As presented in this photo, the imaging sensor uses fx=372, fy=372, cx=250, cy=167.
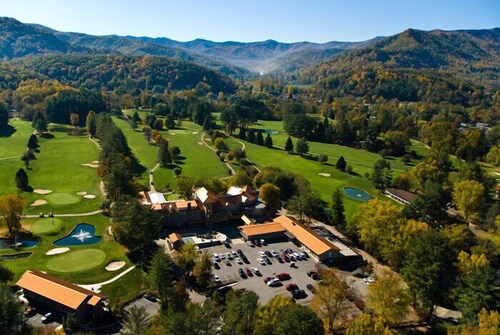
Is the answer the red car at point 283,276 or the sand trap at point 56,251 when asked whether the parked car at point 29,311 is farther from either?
the red car at point 283,276

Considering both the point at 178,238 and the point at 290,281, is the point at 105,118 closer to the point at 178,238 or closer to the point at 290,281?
the point at 178,238

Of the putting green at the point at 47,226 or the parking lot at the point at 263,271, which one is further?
the putting green at the point at 47,226

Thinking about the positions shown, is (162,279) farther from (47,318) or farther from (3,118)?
(3,118)

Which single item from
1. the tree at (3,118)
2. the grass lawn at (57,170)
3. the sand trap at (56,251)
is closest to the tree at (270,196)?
the grass lawn at (57,170)

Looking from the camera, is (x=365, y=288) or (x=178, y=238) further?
(x=178, y=238)

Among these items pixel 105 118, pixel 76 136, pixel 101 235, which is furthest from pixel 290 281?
pixel 76 136

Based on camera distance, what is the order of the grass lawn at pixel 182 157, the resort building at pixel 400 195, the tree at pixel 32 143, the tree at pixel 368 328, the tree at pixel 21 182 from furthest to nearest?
the tree at pixel 32 143, the grass lawn at pixel 182 157, the resort building at pixel 400 195, the tree at pixel 21 182, the tree at pixel 368 328

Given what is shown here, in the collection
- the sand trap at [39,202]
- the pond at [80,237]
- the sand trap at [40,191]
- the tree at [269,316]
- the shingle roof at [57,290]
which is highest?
the tree at [269,316]
